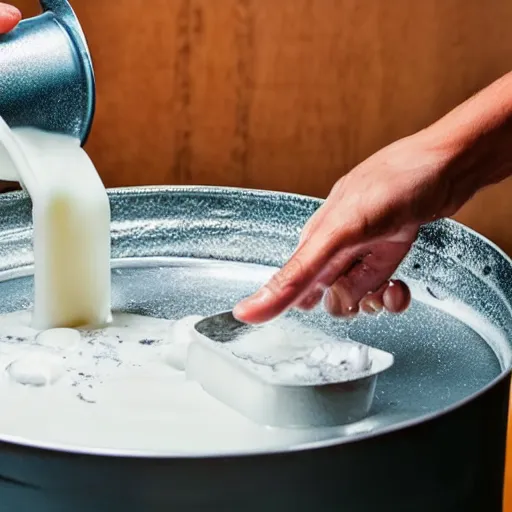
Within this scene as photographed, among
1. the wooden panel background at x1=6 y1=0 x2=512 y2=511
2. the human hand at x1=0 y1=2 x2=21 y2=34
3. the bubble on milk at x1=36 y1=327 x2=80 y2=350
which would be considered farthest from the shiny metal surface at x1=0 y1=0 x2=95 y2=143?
the wooden panel background at x1=6 y1=0 x2=512 y2=511

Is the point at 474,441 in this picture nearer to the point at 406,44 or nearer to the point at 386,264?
the point at 386,264

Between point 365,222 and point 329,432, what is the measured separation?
0.22m

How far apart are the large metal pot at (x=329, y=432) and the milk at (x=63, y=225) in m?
0.10

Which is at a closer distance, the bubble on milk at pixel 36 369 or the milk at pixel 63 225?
the bubble on milk at pixel 36 369

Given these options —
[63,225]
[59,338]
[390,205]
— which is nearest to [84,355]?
[59,338]

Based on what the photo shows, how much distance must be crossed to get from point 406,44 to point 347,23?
11 centimetres

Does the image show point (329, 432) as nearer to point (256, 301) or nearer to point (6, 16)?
point (256, 301)

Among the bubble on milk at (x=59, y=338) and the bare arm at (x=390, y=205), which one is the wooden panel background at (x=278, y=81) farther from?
the bubble on milk at (x=59, y=338)

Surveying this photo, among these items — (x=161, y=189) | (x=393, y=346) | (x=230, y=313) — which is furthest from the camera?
(x=161, y=189)

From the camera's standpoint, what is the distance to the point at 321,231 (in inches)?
38.3

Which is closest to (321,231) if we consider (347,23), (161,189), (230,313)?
(230,313)

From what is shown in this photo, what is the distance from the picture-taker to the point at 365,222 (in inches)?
38.3

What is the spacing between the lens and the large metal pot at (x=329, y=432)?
72cm

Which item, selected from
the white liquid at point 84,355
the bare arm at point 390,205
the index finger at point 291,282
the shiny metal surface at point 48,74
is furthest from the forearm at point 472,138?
the shiny metal surface at point 48,74
